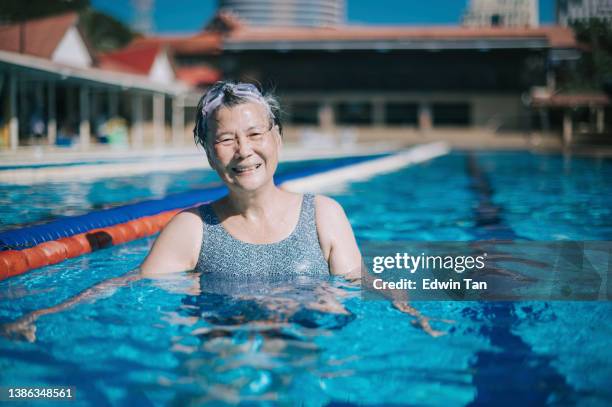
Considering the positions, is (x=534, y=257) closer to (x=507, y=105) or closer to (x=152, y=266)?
(x=152, y=266)

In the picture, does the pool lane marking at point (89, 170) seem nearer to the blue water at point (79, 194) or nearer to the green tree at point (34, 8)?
the blue water at point (79, 194)

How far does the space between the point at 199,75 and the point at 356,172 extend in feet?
78.8

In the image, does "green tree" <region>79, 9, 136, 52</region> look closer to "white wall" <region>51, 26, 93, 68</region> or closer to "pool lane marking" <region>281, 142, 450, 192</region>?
"white wall" <region>51, 26, 93, 68</region>

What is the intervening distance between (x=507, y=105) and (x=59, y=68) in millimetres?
23007

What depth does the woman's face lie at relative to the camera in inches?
94.7

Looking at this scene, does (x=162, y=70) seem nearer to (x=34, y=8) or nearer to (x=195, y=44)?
(x=195, y=44)

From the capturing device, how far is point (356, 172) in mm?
11812

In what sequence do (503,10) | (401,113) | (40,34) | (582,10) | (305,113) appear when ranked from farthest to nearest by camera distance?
1. (503,10)
2. (582,10)
3. (305,113)
4. (401,113)
5. (40,34)

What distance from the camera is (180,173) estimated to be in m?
12.6

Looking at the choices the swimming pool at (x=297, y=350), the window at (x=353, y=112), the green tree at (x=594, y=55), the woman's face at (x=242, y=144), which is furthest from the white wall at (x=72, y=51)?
the green tree at (x=594, y=55)

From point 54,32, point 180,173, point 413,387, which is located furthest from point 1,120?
point 413,387

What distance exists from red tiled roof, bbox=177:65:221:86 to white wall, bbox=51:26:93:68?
9942 millimetres

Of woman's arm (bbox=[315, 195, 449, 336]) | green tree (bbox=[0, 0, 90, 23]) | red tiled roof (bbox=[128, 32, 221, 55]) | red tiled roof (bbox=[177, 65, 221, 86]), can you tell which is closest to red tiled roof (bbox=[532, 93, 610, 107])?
red tiled roof (bbox=[177, 65, 221, 86])

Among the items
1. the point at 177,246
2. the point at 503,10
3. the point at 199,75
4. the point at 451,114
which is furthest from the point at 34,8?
the point at 503,10
